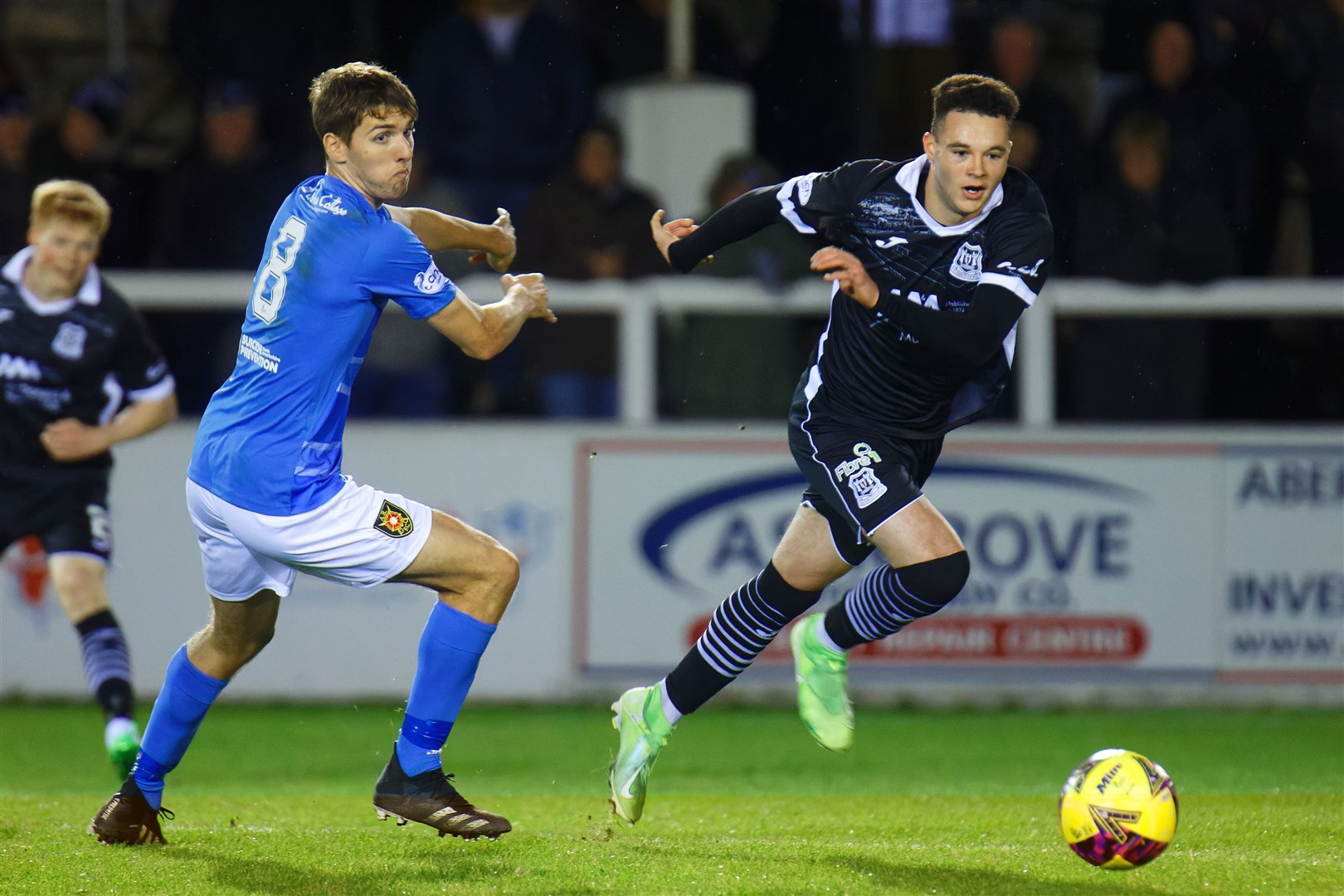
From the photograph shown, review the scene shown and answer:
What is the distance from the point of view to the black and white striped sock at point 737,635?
549 centimetres

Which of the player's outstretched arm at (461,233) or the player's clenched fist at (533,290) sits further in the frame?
the player's outstretched arm at (461,233)

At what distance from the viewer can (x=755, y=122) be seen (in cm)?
998

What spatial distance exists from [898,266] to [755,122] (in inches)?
189

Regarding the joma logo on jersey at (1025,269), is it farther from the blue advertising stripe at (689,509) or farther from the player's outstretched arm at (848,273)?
the blue advertising stripe at (689,509)

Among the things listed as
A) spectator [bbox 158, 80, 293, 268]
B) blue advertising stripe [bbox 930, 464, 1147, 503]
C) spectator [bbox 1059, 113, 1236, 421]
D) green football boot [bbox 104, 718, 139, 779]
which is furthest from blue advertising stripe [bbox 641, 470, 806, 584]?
green football boot [bbox 104, 718, 139, 779]

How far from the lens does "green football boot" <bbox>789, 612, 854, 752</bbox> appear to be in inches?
219

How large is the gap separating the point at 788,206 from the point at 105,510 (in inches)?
133

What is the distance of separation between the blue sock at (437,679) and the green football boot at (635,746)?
69 centimetres

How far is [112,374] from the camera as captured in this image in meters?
7.15

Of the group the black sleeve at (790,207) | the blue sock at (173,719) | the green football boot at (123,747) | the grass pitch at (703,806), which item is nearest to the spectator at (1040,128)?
the grass pitch at (703,806)

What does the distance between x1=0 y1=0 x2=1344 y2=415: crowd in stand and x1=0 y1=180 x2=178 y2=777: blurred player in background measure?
7.18 ft

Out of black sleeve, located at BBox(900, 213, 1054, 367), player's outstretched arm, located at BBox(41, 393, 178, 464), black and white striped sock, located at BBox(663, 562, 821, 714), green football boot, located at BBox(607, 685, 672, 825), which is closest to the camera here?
black sleeve, located at BBox(900, 213, 1054, 367)

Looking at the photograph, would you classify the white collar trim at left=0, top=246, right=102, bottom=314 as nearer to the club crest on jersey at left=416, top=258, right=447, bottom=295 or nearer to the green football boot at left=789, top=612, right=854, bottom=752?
the club crest on jersey at left=416, top=258, right=447, bottom=295

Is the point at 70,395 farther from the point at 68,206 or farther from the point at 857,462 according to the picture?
the point at 857,462
